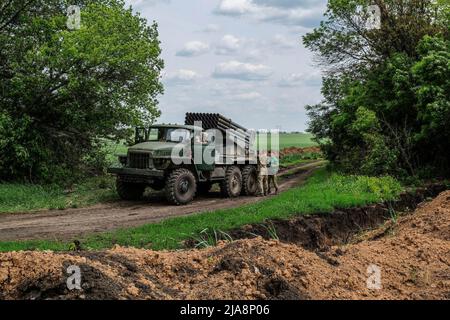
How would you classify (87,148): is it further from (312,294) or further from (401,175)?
(312,294)

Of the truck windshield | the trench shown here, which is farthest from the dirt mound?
the truck windshield

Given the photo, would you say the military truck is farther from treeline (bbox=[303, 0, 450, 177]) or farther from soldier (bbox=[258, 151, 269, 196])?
treeline (bbox=[303, 0, 450, 177])

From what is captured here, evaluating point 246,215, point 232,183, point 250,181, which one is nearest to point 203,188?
point 232,183

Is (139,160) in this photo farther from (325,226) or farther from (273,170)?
(325,226)

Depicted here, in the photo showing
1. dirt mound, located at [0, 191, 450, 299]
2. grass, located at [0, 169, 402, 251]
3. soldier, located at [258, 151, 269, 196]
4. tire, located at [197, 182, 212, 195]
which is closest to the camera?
dirt mound, located at [0, 191, 450, 299]

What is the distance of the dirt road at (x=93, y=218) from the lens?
14102 millimetres

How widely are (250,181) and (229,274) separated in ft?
49.1

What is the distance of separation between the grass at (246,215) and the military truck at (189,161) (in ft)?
9.32

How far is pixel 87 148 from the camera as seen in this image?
82.8ft

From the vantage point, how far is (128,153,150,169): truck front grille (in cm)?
1922

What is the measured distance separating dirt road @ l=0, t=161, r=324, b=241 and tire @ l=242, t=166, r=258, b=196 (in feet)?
3.23

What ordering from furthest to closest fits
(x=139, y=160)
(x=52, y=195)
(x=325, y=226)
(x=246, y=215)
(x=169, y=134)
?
1. (x=52, y=195)
2. (x=169, y=134)
3. (x=139, y=160)
4. (x=325, y=226)
5. (x=246, y=215)

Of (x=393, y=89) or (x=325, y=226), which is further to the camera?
(x=393, y=89)

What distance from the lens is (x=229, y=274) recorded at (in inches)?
303
